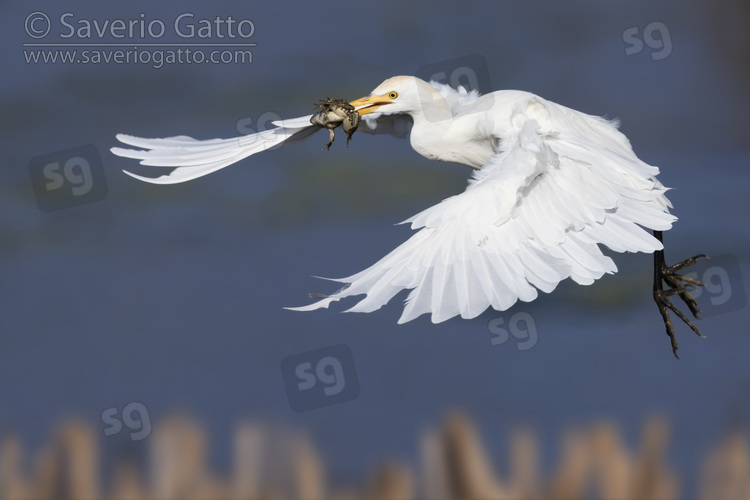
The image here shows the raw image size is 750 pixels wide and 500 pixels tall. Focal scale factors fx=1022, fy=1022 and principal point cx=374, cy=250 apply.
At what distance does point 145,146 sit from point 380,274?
1.20 metres

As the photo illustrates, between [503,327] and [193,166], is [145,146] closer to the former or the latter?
[193,166]

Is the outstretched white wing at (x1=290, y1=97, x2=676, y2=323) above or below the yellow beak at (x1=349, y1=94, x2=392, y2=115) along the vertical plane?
below

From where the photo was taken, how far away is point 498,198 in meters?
2.59

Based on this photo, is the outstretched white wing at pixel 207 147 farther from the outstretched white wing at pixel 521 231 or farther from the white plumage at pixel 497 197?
the outstretched white wing at pixel 521 231

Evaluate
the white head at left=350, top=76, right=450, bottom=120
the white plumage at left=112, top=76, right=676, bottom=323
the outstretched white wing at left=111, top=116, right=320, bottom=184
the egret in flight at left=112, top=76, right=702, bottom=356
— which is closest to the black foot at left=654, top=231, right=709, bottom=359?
the egret in flight at left=112, top=76, right=702, bottom=356

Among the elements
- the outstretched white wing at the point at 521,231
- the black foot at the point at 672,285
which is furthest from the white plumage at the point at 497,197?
the black foot at the point at 672,285

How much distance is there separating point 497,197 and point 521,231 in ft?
0.35

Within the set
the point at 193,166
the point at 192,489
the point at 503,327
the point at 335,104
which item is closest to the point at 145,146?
the point at 193,166

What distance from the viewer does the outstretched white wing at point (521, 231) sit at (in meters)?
2.34

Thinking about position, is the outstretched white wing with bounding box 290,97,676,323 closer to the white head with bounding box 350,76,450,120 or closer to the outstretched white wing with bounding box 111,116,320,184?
the white head with bounding box 350,76,450,120

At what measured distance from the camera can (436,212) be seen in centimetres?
258

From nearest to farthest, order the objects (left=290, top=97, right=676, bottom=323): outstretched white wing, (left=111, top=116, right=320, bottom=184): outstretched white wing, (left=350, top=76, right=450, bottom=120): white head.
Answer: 1. (left=290, top=97, right=676, bottom=323): outstretched white wing
2. (left=111, top=116, right=320, bottom=184): outstretched white wing
3. (left=350, top=76, right=450, bottom=120): white head

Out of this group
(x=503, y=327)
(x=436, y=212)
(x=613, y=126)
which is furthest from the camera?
(x=503, y=327)

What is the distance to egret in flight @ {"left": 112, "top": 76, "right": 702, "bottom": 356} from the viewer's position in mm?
2367
